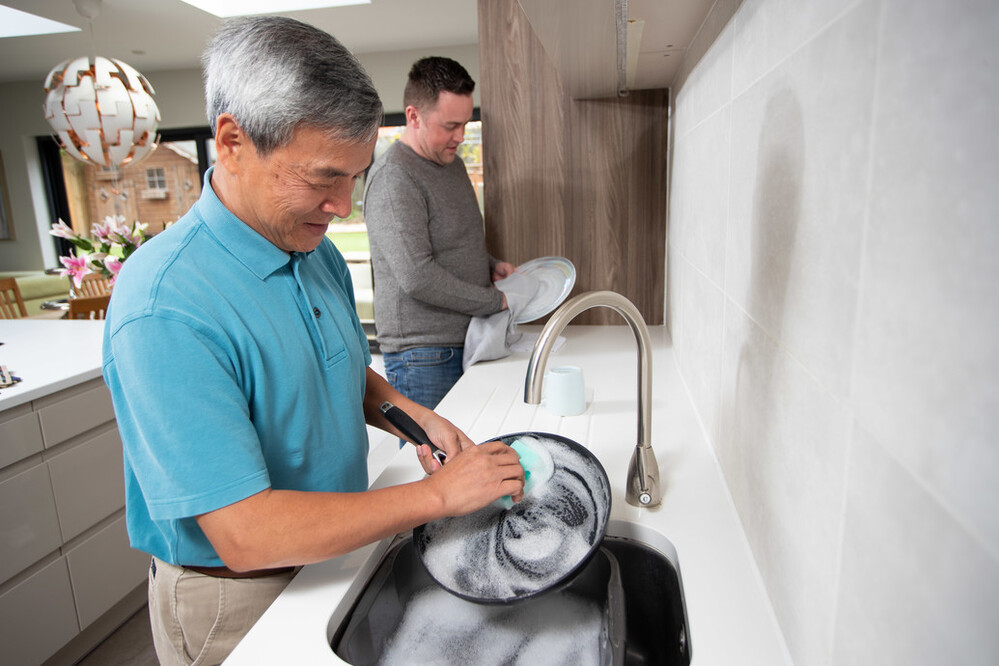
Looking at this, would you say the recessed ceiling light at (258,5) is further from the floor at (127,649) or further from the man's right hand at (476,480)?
the man's right hand at (476,480)

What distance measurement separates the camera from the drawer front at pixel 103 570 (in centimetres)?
180

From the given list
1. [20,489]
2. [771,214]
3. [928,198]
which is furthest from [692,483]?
[20,489]

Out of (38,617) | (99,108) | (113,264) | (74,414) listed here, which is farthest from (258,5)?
(38,617)

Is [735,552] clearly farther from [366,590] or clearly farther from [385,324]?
[385,324]

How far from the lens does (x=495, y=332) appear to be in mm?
1761

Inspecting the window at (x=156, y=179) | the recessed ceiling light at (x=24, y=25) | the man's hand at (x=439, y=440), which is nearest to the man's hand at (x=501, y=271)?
the man's hand at (x=439, y=440)

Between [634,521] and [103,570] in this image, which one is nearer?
[634,521]

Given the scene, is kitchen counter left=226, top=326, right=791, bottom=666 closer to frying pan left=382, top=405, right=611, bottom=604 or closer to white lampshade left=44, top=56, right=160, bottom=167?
frying pan left=382, top=405, right=611, bottom=604

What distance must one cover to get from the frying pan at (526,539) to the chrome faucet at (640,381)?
0.29 feet

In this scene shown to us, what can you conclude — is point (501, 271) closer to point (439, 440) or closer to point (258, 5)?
point (439, 440)

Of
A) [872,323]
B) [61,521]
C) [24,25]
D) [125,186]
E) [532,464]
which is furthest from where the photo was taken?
[125,186]

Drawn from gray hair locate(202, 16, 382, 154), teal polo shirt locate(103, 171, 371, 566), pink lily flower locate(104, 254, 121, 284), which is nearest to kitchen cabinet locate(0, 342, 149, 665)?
pink lily flower locate(104, 254, 121, 284)

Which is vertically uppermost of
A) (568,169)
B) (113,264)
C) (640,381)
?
(568,169)

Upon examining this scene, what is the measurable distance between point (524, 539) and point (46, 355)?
195 centimetres
